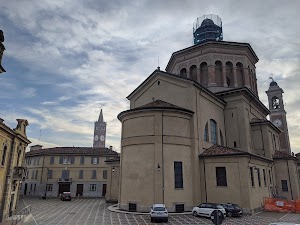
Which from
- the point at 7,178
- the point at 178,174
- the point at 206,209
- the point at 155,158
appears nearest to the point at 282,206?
the point at 206,209

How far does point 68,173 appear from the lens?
48562mm

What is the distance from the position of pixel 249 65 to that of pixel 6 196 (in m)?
34.7

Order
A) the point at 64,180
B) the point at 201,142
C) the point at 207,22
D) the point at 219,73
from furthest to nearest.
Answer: the point at 64,180
the point at 207,22
the point at 219,73
the point at 201,142

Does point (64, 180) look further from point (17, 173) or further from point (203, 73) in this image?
point (203, 73)

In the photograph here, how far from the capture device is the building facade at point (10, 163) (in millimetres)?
17625

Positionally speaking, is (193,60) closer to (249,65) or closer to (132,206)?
(249,65)

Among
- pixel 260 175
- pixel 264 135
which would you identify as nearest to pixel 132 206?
pixel 260 175

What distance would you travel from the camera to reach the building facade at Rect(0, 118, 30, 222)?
17.6m

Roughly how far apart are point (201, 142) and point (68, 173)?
33.4m

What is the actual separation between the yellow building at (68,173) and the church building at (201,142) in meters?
22.3

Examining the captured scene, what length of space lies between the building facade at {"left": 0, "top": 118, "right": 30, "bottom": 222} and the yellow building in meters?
27.0

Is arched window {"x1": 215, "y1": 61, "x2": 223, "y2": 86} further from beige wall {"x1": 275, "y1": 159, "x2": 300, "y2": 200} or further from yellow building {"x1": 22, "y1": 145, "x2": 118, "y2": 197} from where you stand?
yellow building {"x1": 22, "y1": 145, "x2": 118, "y2": 197}

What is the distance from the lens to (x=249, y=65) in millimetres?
36375

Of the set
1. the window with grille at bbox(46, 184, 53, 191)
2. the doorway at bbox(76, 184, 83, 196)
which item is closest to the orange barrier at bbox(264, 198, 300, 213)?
the doorway at bbox(76, 184, 83, 196)
